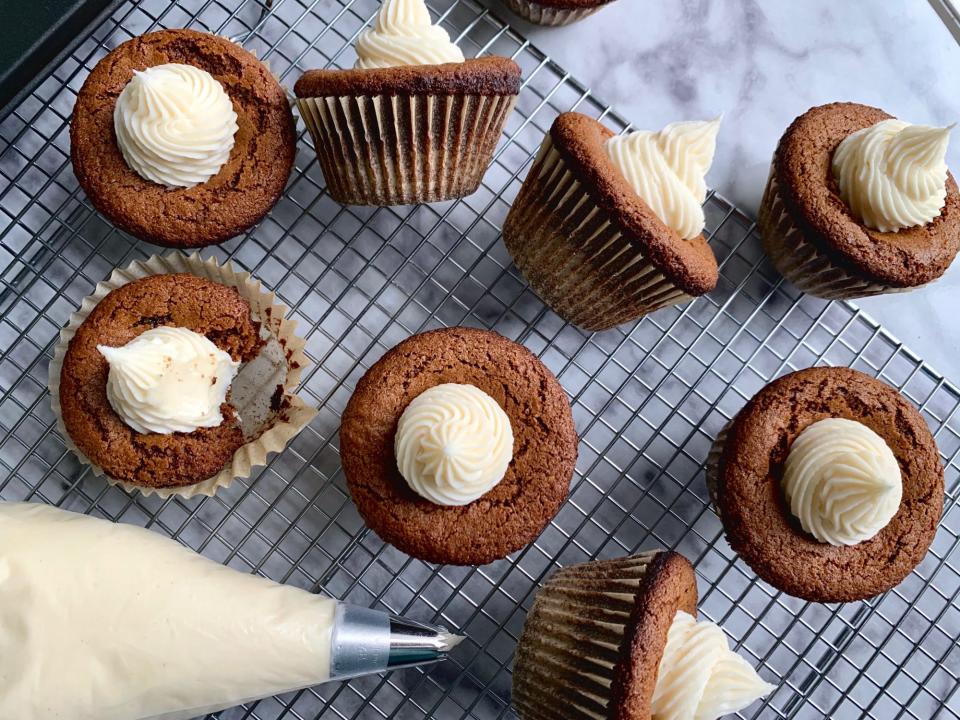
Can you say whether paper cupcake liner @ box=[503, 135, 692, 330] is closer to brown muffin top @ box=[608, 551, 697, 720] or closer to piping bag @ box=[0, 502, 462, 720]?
brown muffin top @ box=[608, 551, 697, 720]

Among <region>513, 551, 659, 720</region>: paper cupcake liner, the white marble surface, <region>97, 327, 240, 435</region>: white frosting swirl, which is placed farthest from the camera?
the white marble surface

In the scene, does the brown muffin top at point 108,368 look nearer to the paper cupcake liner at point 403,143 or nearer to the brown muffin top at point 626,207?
the paper cupcake liner at point 403,143

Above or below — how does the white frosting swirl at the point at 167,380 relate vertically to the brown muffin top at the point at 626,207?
below

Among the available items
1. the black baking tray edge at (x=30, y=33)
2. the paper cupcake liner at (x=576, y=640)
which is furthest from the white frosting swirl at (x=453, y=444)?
the black baking tray edge at (x=30, y=33)

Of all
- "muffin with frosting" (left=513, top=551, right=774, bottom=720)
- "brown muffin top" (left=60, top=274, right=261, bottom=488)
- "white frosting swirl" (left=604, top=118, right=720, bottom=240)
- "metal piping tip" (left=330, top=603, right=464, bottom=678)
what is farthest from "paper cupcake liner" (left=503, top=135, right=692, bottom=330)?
"metal piping tip" (left=330, top=603, right=464, bottom=678)

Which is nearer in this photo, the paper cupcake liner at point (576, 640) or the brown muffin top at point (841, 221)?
the paper cupcake liner at point (576, 640)

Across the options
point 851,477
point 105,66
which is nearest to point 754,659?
point 851,477

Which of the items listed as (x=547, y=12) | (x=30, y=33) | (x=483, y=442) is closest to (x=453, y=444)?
(x=483, y=442)

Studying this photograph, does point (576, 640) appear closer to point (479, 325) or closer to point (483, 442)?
point (483, 442)
